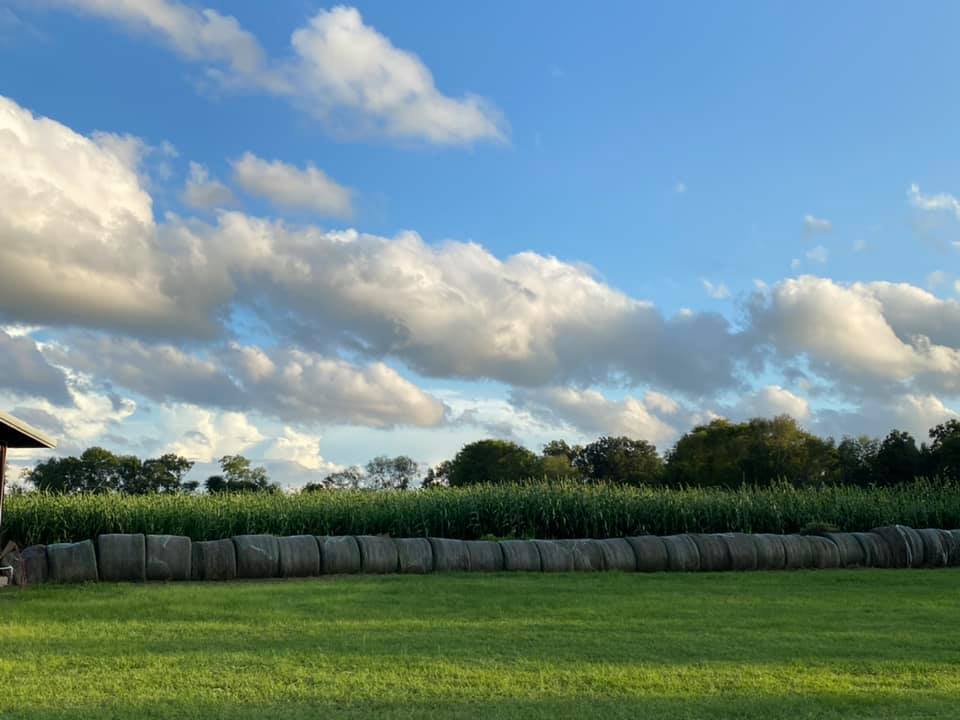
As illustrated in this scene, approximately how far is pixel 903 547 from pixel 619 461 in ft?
140

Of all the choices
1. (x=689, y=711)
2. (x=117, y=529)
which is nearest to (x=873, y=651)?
(x=689, y=711)

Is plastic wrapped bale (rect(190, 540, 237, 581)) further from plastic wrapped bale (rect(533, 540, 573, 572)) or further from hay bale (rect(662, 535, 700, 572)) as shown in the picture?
hay bale (rect(662, 535, 700, 572))

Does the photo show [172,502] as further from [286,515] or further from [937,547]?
[937,547]

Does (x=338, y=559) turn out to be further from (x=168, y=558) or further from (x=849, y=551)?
(x=849, y=551)

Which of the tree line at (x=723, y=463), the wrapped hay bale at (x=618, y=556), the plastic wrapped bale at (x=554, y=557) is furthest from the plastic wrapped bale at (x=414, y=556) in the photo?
the tree line at (x=723, y=463)

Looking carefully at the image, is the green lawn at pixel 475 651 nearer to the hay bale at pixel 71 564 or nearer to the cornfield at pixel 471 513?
the hay bale at pixel 71 564

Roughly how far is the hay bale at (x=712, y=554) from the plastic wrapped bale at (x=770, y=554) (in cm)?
61

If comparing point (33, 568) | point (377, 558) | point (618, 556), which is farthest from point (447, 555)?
point (33, 568)

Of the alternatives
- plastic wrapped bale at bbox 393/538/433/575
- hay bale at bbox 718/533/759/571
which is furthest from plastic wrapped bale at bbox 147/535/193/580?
hay bale at bbox 718/533/759/571

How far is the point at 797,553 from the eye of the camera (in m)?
16.1

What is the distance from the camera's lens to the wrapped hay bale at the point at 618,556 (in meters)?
15.1

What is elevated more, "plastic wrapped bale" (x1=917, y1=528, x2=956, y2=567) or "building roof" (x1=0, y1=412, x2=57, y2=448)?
"building roof" (x1=0, y1=412, x2=57, y2=448)

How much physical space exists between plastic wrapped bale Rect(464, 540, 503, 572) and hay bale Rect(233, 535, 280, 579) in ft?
9.66

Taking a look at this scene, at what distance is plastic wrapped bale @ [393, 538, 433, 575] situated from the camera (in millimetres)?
14383
